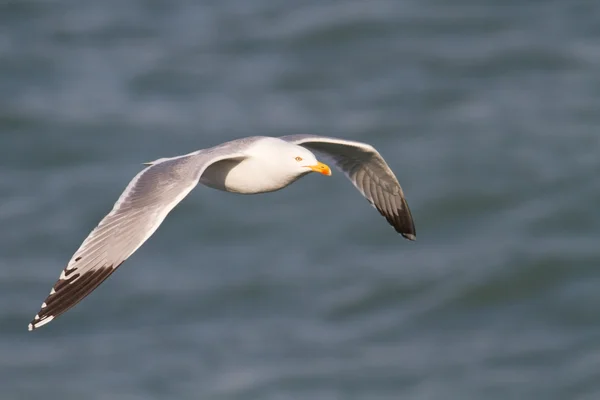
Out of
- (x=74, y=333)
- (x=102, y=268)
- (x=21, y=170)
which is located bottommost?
(x=102, y=268)

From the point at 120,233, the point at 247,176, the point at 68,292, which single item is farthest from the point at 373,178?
the point at 68,292

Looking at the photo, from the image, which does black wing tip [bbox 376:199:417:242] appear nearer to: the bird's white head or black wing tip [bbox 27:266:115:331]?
the bird's white head

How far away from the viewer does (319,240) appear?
1872 centimetres

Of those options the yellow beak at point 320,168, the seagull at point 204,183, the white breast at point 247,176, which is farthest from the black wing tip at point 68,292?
the yellow beak at point 320,168

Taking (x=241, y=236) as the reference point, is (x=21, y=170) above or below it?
above

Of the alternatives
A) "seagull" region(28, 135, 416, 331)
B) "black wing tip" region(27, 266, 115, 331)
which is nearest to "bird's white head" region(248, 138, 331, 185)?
"seagull" region(28, 135, 416, 331)

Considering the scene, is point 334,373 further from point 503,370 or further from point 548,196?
point 548,196

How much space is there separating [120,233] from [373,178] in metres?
3.03

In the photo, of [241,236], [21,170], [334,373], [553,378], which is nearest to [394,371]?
[334,373]

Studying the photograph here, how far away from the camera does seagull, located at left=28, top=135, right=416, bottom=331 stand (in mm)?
7711

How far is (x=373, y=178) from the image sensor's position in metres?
10.3

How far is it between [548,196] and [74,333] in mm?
7657

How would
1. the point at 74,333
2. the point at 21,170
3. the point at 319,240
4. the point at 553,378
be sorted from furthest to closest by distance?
the point at 21,170 → the point at 319,240 → the point at 74,333 → the point at 553,378

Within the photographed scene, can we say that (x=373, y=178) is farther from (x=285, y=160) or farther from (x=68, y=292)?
(x=68, y=292)
